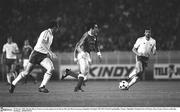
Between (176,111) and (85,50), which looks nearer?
(176,111)

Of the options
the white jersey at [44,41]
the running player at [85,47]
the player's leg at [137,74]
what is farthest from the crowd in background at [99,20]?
the white jersey at [44,41]

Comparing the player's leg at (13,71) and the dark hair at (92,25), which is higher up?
the dark hair at (92,25)

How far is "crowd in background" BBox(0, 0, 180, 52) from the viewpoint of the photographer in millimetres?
32075

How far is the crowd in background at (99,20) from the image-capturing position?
3208 centimetres

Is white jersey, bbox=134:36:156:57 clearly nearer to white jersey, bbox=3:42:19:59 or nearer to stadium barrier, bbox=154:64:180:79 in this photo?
white jersey, bbox=3:42:19:59

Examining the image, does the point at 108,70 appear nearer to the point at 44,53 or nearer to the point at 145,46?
the point at 145,46

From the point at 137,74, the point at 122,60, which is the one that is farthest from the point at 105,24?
the point at 137,74

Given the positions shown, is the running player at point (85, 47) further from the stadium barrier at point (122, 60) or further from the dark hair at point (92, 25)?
the stadium barrier at point (122, 60)

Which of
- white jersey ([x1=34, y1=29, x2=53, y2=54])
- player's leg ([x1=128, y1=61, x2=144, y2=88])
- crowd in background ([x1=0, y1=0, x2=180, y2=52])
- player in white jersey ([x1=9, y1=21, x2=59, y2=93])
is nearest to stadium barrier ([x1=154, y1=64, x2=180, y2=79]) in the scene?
crowd in background ([x1=0, y1=0, x2=180, y2=52])

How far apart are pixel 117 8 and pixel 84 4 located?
2227 millimetres

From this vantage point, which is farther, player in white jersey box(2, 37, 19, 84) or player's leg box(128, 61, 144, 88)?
player in white jersey box(2, 37, 19, 84)

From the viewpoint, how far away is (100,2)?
3456 centimetres

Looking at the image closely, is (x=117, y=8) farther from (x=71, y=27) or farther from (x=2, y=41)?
(x=2, y=41)

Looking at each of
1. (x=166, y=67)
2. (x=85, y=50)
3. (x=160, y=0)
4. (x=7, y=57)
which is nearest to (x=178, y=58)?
(x=166, y=67)
